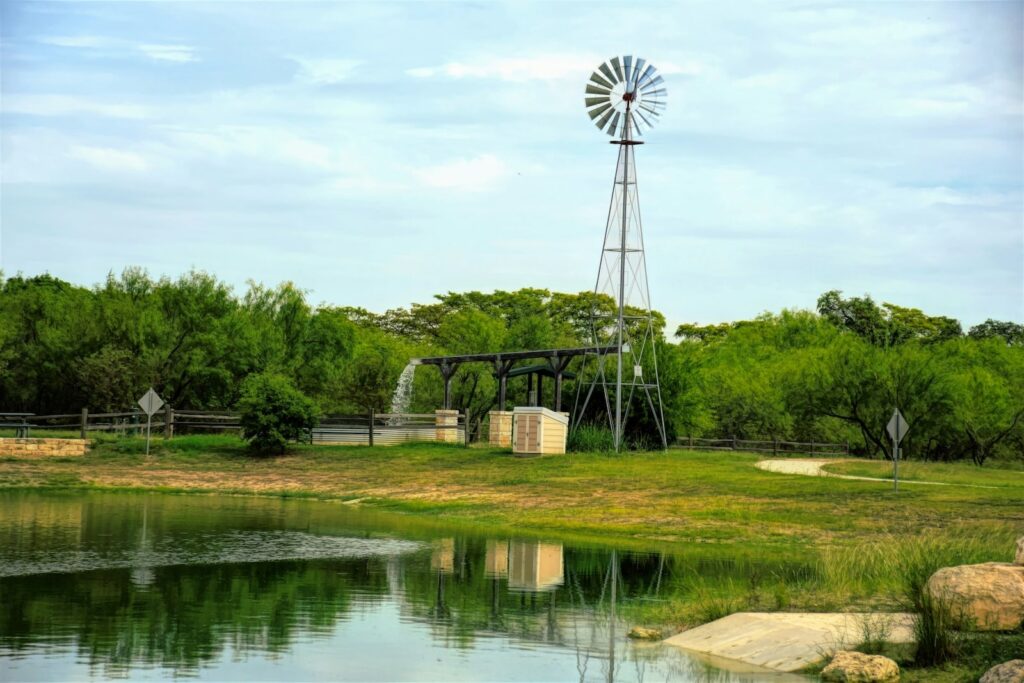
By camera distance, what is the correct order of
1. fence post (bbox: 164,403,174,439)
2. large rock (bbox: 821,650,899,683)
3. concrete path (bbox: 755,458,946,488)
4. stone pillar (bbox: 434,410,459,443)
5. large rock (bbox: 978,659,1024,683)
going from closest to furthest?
large rock (bbox: 978,659,1024,683) < large rock (bbox: 821,650,899,683) < concrete path (bbox: 755,458,946,488) < fence post (bbox: 164,403,174,439) < stone pillar (bbox: 434,410,459,443)

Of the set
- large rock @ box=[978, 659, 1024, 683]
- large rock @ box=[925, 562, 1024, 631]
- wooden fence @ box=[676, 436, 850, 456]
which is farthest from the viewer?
wooden fence @ box=[676, 436, 850, 456]

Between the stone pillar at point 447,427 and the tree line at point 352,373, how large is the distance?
17.7ft

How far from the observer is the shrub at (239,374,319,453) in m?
47.9

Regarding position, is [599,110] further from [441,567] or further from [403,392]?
[441,567]

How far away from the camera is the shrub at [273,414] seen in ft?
157

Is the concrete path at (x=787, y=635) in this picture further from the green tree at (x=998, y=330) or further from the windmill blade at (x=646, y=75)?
the green tree at (x=998, y=330)

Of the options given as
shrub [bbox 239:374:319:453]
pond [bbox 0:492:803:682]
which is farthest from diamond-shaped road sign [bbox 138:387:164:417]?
pond [bbox 0:492:803:682]

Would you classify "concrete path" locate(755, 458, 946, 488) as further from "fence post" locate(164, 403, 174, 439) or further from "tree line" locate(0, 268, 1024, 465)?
"fence post" locate(164, 403, 174, 439)

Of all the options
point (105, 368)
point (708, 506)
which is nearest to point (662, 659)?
point (708, 506)

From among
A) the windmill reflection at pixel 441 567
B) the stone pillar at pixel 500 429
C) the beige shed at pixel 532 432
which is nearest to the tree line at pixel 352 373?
the stone pillar at pixel 500 429

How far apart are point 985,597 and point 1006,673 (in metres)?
2.39

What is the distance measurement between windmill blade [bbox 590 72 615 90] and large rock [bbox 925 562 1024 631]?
1538 inches

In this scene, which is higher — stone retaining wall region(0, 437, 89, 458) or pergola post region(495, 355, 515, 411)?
pergola post region(495, 355, 515, 411)

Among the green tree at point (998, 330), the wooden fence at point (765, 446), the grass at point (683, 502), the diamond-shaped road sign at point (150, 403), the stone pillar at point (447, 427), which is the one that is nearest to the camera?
the grass at point (683, 502)
